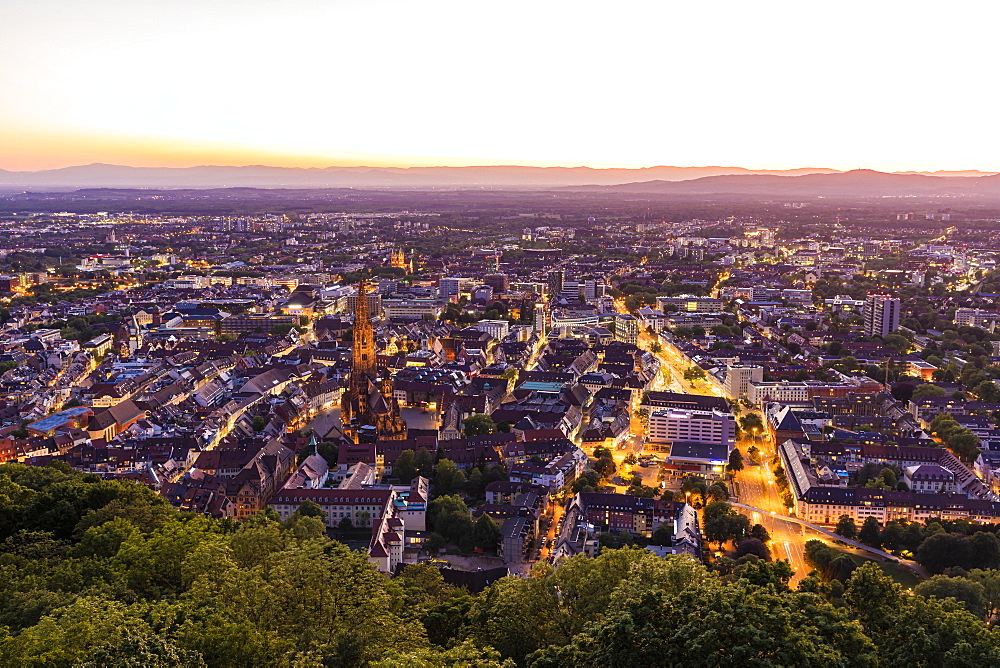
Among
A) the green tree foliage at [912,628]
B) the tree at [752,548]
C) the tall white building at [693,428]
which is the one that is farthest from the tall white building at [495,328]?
the green tree foliage at [912,628]

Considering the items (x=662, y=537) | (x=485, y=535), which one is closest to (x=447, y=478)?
(x=485, y=535)

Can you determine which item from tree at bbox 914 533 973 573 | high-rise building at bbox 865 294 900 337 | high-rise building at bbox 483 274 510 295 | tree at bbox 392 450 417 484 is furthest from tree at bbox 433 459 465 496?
high-rise building at bbox 483 274 510 295

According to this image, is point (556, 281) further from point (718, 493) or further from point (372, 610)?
point (372, 610)

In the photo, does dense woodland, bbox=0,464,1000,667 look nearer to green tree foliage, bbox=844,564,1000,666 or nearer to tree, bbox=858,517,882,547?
green tree foliage, bbox=844,564,1000,666

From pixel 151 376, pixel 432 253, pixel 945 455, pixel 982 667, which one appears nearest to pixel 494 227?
pixel 432 253

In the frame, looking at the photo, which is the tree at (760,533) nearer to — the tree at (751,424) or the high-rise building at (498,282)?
the tree at (751,424)

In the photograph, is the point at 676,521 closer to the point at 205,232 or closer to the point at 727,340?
the point at 727,340
